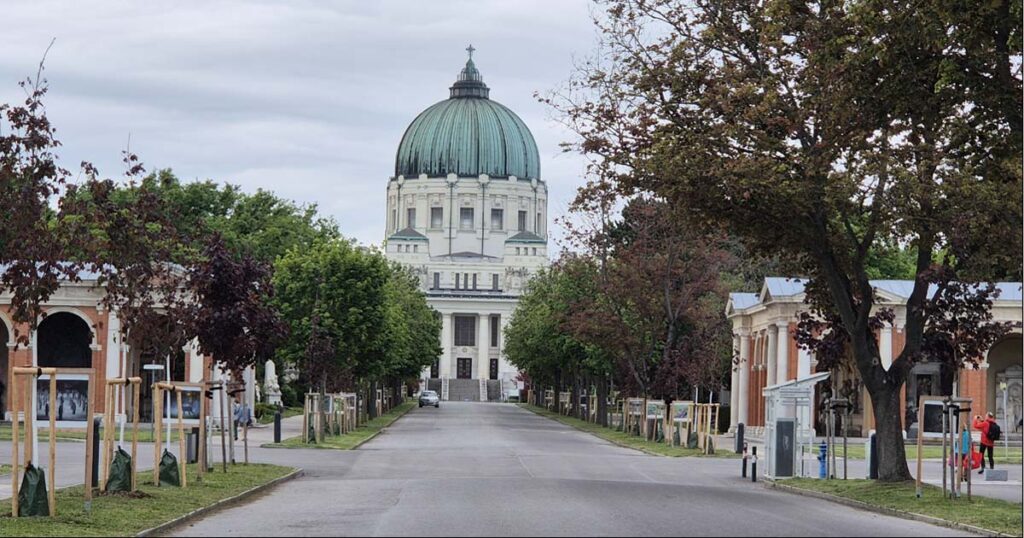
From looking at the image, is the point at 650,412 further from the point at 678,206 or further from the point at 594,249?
the point at 678,206

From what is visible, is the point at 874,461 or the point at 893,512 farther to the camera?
the point at 874,461

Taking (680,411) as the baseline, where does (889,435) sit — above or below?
above

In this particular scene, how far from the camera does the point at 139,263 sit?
1082 inches

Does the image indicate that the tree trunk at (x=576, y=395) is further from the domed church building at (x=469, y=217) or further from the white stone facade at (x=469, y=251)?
the white stone facade at (x=469, y=251)

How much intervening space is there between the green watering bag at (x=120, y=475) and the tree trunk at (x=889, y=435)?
550 inches

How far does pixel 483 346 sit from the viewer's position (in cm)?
19150

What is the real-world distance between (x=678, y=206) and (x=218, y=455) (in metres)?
15.2

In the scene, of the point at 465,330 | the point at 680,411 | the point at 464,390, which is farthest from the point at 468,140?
the point at 680,411

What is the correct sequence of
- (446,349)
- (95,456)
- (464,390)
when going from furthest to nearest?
(446,349), (464,390), (95,456)

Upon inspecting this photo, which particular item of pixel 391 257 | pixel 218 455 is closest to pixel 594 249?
pixel 218 455

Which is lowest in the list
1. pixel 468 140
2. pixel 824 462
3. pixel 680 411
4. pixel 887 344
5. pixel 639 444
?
pixel 639 444

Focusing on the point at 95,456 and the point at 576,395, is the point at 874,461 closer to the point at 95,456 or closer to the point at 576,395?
the point at 95,456

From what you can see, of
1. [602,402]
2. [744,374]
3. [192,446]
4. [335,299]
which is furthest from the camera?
[602,402]

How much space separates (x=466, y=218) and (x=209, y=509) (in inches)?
6826
